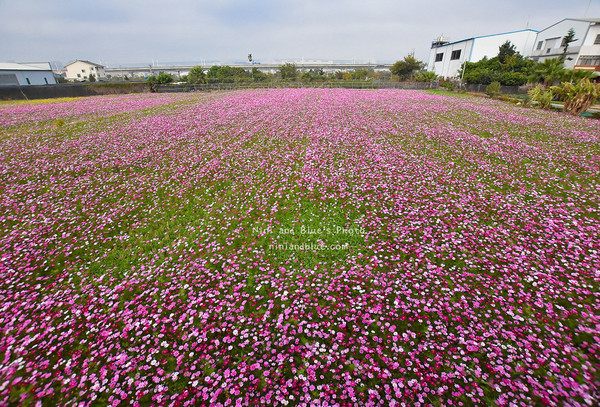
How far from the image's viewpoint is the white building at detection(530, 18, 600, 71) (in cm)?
4028

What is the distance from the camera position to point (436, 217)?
7.80 meters

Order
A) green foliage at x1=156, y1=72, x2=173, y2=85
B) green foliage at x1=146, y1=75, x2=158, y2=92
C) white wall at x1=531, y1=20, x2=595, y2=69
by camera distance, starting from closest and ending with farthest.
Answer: white wall at x1=531, y1=20, x2=595, y2=69, green foliage at x1=146, y1=75, x2=158, y2=92, green foliage at x1=156, y1=72, x2=173, y2=85

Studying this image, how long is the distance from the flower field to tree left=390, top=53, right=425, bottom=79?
205 feet

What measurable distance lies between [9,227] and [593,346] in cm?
1447

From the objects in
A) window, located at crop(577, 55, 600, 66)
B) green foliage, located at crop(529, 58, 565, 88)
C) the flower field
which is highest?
window, located at crop(577, 55, 600, 66)

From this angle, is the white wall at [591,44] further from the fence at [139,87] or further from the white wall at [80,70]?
the white wall at [80,70]

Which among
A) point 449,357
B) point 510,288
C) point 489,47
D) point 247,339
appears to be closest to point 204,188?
point 247,339

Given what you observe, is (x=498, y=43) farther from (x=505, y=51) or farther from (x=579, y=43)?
(x=579, y=43)

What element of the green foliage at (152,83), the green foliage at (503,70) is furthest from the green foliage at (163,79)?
the green foliage at (503,70)

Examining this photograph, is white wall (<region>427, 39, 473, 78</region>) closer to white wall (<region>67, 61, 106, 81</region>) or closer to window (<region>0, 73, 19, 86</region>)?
window (<region>0, 73, 19, 86</region>)

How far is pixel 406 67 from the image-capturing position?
6525 cm

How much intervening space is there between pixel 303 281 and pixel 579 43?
65.1 m

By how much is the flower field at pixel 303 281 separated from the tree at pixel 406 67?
62589 millimetres

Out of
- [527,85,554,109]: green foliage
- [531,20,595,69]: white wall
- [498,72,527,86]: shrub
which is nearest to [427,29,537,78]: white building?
[531,20,595,69]: white wall
